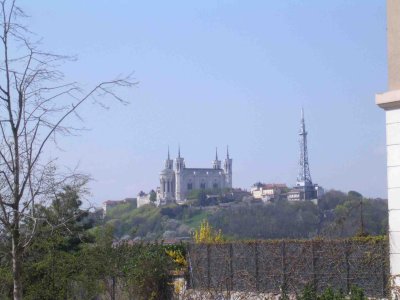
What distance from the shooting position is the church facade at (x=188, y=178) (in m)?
167

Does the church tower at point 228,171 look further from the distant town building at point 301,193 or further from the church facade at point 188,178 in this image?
the distant town building at point 301,193

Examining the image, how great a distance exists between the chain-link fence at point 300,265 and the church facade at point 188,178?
140m

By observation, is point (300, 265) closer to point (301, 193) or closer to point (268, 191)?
point (301, 193)

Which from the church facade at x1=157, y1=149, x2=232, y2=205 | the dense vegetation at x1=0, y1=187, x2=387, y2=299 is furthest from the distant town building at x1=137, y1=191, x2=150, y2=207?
the dense vegetation at x1=0, y1=187, x2=387, y2=299

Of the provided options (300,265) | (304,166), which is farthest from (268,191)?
(300,265)

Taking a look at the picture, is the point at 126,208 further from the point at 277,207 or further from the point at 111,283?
the point at 111,283

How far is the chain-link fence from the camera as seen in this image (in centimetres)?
1827

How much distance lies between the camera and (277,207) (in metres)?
88.0

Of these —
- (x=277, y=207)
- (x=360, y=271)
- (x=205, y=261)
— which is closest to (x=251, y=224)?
(x=277, y=207)

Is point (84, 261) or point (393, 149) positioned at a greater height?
point (393, 149)

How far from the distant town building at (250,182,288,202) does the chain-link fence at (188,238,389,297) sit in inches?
3803

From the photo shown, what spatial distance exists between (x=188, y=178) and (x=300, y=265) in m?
156

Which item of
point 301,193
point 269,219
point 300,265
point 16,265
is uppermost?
point 301,193

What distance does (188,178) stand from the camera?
176125mm
